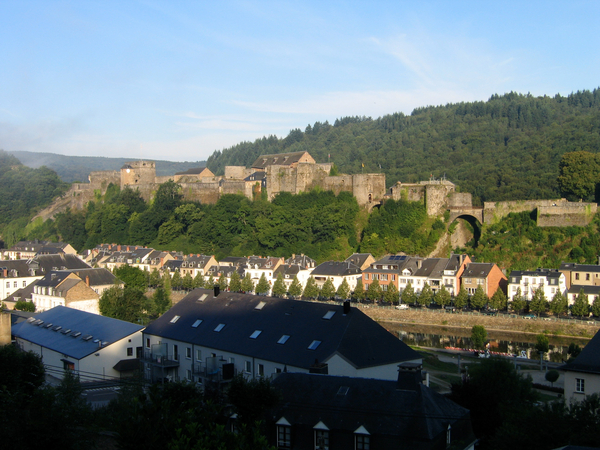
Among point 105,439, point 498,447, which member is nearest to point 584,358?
point 498,447

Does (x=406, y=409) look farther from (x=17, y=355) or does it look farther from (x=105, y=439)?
(x=17, y=355)

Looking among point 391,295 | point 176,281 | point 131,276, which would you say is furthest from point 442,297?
point 131,276

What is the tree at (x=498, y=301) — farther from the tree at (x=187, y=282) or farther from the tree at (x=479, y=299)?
the tree at (x=187, y=282)

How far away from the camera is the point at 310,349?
62.9 feet

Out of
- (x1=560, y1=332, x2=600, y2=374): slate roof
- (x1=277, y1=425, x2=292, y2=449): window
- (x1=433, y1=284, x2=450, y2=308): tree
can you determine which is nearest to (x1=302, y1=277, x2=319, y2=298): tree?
(x1=433, y1=284, x2=450, y2=308): tree

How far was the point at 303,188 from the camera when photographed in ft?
205

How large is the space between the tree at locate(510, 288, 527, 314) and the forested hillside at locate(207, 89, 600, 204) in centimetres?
2530

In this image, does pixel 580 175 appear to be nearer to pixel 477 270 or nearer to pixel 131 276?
pixel 477 270

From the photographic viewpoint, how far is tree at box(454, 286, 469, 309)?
4350cm

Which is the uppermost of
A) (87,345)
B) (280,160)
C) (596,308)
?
(280,160)

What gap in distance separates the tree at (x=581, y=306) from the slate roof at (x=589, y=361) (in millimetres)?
21770

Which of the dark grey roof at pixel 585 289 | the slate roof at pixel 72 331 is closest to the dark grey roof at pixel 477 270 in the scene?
the dark grey roof at pixel 585 289

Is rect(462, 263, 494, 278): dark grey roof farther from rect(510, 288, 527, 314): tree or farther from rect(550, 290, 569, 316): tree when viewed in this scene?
rect(550, 290, 569, 316): tree

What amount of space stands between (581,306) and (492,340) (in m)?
6.03
